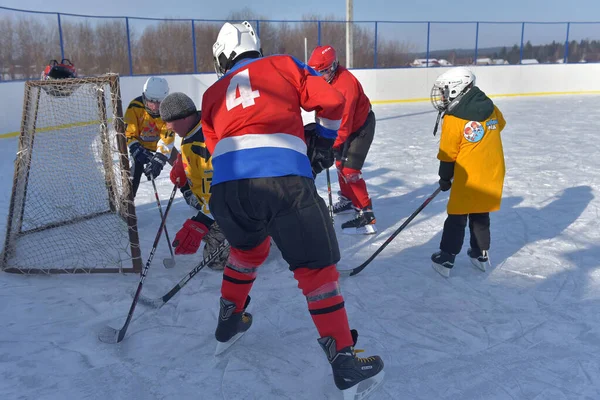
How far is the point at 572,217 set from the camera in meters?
3.78

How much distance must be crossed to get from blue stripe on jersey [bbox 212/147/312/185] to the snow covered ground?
0.82m

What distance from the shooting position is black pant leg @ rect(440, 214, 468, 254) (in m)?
2.74

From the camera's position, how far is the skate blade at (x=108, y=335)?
2.16 meters

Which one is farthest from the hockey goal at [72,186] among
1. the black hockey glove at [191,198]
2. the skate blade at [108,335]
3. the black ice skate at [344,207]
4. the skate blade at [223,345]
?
the black ice skate at [344,207]

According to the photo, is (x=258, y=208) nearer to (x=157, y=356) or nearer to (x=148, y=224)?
(x=157, y=356)

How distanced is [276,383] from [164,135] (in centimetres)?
224

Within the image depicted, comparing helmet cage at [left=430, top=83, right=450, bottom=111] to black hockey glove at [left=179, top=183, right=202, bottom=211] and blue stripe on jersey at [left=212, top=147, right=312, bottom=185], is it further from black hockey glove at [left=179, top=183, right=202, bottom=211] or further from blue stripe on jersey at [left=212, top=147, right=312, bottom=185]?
black hockey glove at [left=179, top=183, right=202, bottom=211]

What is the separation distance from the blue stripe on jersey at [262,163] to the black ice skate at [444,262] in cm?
137

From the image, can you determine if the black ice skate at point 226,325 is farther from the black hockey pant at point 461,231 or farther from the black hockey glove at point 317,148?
the black hockey pant at point 461,231

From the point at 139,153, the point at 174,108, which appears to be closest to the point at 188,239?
the point at 174,108

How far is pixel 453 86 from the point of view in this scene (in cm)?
262

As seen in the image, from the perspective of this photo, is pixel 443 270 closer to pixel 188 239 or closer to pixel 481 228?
pixel 481 228

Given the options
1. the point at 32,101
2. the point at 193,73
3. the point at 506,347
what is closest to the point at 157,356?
the point at 506,347

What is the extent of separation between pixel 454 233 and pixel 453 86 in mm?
810
